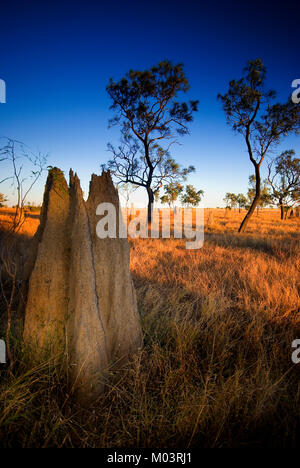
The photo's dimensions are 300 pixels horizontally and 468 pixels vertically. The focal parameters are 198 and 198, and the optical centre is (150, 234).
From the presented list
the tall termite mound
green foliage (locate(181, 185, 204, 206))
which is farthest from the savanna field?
green foliage (locate(181, 185, 204, 206))

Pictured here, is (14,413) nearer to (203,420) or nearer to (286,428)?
(203,420)

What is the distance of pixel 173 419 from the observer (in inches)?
57.0

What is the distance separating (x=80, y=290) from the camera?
1772 millimetres

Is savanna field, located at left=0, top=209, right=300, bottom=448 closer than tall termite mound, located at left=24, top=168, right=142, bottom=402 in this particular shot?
Yes

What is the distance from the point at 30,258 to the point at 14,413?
4.17 ft

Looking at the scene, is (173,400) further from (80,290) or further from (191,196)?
(191,196)

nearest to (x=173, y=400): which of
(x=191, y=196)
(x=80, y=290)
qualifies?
(x=80, y=290)

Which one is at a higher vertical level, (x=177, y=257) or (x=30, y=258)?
(x=30, y=258)

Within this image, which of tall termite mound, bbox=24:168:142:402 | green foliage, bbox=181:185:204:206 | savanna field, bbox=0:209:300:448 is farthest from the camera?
green foliage, bbox=181:185:204:206

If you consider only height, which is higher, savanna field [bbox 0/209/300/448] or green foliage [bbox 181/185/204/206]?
green foliage [bbox 181/185/204/206]

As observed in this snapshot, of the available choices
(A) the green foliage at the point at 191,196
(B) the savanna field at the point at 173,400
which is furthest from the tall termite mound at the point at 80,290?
(A) the green foliage at the point at 191,196

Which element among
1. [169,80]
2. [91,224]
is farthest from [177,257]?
[169,80]

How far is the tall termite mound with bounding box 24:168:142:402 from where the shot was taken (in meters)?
1.71

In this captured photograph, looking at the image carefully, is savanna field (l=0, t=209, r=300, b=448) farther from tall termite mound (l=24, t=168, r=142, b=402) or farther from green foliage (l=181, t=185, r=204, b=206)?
green foliage (l=181, t=185, r=204, b=206)
